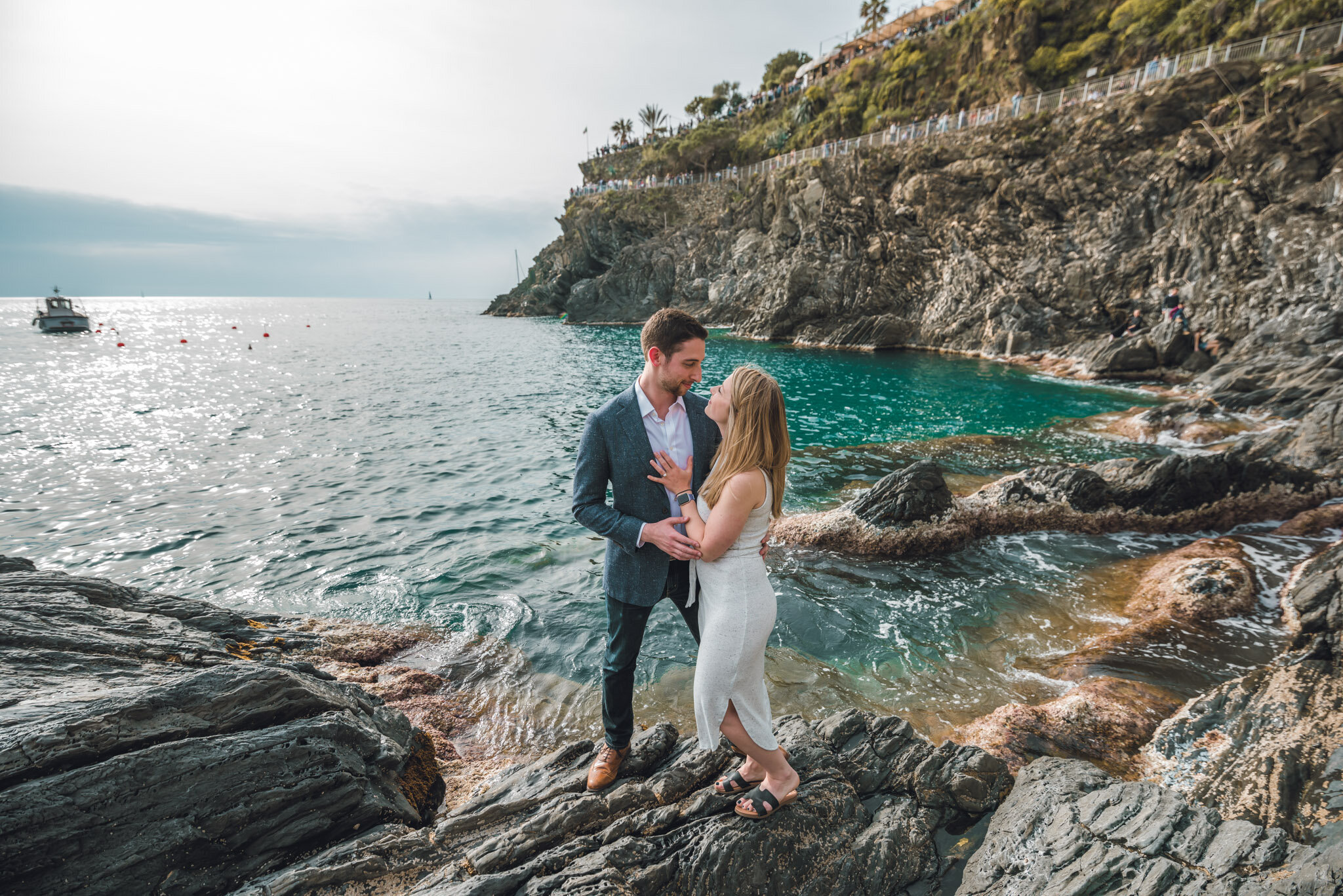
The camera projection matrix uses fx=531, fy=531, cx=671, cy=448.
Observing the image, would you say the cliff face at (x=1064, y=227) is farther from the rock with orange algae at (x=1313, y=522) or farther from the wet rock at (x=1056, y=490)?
the wet rock at (x=1056, y=490)

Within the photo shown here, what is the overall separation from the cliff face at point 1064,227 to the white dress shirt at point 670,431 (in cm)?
2991

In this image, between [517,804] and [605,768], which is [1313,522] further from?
[517,804]

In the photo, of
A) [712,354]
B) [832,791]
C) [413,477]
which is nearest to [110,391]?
[413,477]

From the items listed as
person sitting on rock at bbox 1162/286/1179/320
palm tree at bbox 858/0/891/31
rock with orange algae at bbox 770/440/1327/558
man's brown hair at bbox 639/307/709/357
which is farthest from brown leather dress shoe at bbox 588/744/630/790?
palm tree at bbox 858/0/891/31

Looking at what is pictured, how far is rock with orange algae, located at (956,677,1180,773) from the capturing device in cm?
477

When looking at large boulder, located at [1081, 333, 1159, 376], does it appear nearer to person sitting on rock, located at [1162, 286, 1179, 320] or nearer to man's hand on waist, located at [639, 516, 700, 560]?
person sitting on rock, located at [1162, 286, 1179, 320]

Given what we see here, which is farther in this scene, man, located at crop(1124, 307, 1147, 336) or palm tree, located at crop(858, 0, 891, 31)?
palm tree, located at crop(858, 0, 891, 31)

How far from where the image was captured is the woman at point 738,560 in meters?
2.79

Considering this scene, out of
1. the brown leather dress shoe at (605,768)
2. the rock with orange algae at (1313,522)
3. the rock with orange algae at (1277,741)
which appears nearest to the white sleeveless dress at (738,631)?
the brown leather dress shoe at (605,768)

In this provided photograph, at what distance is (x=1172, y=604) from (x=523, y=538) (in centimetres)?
1046

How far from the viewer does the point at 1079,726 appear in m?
5.02

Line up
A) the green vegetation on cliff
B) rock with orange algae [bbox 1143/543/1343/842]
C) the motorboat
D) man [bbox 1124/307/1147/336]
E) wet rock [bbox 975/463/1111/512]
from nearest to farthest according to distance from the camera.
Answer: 1. rock with orange algae [bbox 1143/543/1343/842]
2. wet rock [bbox 975/463/1111/512]
3. man [bbox 1124/307/1147/336]
4. the green vegetation on cliff
5. the motorboat

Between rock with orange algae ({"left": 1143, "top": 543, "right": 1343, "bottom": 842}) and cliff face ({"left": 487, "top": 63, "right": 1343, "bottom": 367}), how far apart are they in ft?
78.5

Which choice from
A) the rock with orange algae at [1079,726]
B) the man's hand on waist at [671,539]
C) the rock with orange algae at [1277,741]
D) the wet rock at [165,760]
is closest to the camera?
the wet rock at [165,760]
